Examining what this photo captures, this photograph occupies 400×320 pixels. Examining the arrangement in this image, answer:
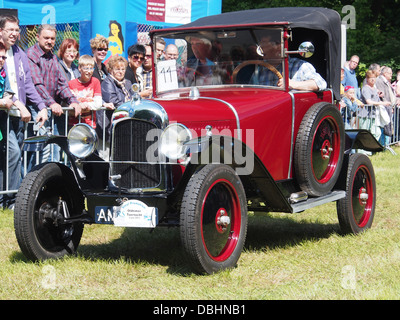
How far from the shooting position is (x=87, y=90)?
24.9 ft

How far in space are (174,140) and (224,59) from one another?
4.51ft

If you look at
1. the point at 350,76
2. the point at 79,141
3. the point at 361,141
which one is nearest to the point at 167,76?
the point at 79,141

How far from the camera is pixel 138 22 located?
13062 mm

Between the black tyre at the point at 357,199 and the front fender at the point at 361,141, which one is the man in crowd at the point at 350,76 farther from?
the black tyre at the point at 357,199

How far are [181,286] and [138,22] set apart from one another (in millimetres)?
9600

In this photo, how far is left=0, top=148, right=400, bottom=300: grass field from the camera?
4086 millimetres

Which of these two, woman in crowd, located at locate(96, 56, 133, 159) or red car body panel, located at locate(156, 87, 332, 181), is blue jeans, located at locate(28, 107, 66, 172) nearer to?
woman in crowd, located at locate(96, 56, 133, 159)

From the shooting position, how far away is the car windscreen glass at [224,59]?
5551 mm

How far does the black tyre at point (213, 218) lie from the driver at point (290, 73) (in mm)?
1281

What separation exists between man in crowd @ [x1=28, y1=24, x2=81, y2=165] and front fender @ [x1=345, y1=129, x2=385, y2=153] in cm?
291

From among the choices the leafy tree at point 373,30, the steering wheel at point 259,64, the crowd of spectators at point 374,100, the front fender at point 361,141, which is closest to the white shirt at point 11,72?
the steering wheel at point 259,64
